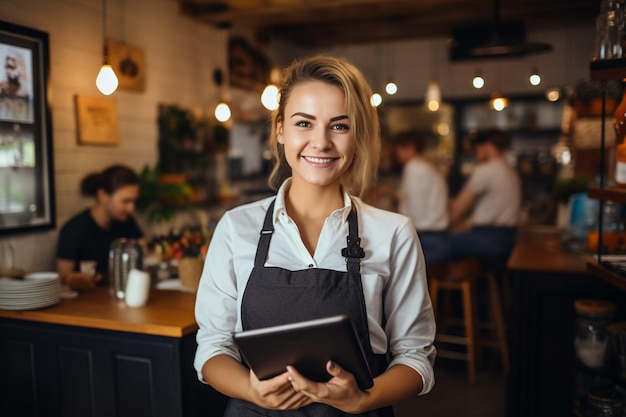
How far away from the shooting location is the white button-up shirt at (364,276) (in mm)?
1591

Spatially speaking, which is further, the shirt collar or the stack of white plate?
the stack of white plate

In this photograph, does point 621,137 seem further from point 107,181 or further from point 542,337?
point 107,181

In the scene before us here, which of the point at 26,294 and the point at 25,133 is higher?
the point at 25,133

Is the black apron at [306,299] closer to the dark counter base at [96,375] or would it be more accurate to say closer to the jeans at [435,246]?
the dark counter base at [96,375]

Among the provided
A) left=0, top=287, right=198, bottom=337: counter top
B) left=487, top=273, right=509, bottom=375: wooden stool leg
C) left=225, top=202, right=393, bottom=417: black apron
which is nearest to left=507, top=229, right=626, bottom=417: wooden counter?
left=487, top=273, right=509, bottom=375: wooden stool leg

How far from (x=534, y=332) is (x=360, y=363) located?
89.8 inches

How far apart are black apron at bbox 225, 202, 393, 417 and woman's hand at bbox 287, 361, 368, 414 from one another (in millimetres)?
164

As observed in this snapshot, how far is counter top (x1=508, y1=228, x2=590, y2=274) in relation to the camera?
325 centimetres

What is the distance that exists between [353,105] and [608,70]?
1080 mm

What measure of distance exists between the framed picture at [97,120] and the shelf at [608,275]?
304cm

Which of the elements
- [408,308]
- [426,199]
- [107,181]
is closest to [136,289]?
[107,181]

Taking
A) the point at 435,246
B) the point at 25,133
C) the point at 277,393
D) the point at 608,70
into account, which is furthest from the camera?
the point at 435,246

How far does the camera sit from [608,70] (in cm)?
206

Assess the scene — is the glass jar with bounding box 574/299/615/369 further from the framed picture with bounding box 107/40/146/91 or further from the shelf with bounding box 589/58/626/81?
the framed picture with bounding box 107/40/146/91
